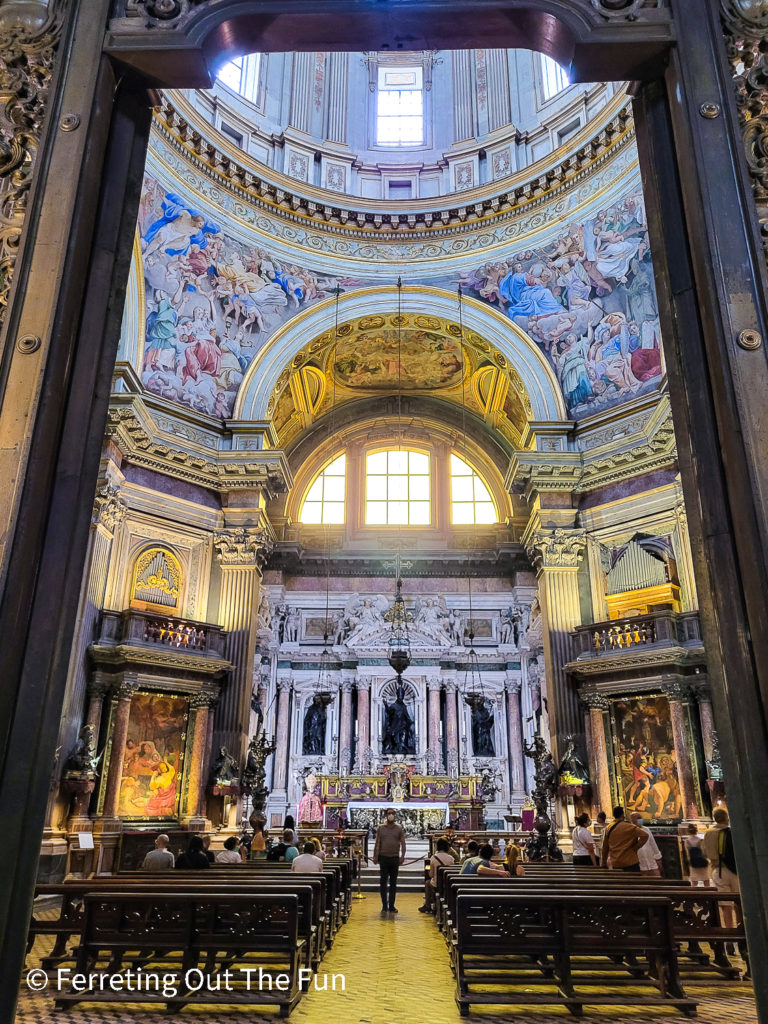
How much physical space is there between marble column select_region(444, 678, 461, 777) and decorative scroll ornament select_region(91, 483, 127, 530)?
1018 centimetres

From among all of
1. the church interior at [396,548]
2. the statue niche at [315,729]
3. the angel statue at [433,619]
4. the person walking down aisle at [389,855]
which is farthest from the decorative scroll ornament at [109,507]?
the angel statue at [433,619]

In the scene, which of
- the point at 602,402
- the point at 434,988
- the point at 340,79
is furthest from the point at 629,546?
the point at 340,79

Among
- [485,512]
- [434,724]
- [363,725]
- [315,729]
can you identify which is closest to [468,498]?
[485,512]

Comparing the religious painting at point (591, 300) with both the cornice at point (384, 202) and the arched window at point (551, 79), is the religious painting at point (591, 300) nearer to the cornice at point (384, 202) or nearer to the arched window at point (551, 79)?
the cornice at point (384, 202)

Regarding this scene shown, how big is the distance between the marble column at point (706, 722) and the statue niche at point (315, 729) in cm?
1023

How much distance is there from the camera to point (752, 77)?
3980 millimetres

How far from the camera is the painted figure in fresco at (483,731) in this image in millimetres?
20766

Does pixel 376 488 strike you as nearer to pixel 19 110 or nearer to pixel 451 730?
pixel 451 730

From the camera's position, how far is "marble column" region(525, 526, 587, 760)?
52.7ft

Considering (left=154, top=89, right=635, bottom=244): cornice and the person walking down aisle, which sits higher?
(left=154, top=89, right=635, bottom=244): cornice

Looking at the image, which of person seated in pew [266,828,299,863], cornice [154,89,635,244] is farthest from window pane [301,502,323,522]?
person seated in pew [266,828,299,863]

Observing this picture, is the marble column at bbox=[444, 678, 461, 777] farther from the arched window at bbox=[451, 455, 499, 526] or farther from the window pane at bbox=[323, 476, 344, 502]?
the window pane at bbox=[323, 476, 344, 502]

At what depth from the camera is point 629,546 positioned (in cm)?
1666

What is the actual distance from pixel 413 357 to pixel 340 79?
8392mm
